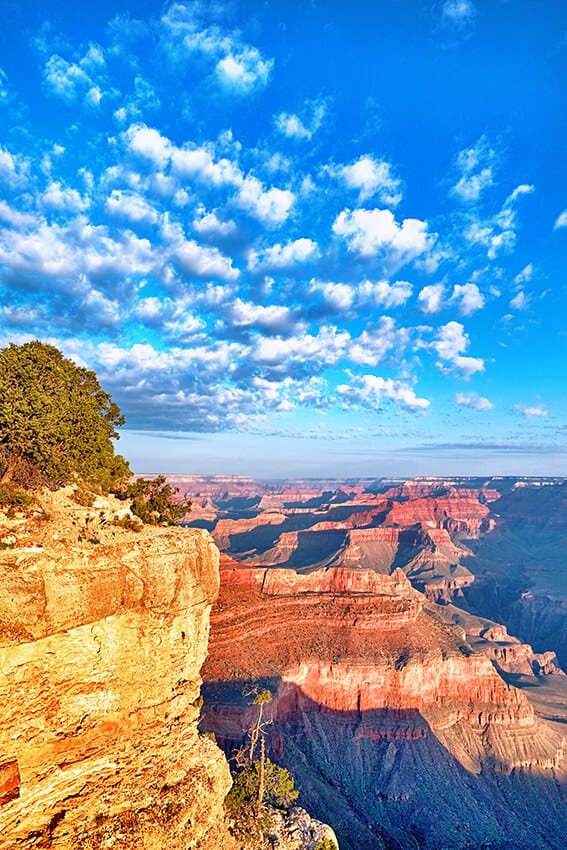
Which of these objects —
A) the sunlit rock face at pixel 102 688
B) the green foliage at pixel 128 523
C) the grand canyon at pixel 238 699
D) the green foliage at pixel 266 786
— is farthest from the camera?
the green foliage at pixel 266 786

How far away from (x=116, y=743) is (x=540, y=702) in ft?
260

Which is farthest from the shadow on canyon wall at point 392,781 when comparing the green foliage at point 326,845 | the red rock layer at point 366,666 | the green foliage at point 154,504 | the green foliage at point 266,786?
the green foliage at point 154,504

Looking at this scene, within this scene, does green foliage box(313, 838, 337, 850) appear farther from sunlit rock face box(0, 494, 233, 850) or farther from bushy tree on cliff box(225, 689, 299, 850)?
sunlit rock face box(0, 494, 233, 850)

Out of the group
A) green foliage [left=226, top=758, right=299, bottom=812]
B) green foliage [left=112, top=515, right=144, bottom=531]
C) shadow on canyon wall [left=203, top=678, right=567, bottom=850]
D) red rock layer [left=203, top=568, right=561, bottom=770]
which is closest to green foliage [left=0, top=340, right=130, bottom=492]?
green foliage [left=112, top=515, right=144, bottom=531]

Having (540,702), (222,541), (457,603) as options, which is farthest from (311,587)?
(222,541)

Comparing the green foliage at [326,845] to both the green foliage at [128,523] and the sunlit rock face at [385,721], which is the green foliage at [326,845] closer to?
the sunlit rock face at [385,721]

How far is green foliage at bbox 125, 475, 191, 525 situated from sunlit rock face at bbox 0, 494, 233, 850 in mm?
Answer: 1626

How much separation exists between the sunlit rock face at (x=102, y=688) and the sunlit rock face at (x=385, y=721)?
28.1 metres

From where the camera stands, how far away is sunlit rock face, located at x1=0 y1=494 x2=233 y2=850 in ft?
36.7

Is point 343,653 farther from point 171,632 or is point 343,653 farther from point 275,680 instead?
point 171,632

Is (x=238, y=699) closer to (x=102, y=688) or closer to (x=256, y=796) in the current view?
(x=256, y=796)

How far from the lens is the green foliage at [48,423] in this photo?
1504 centimetres

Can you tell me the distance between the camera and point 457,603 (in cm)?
13062

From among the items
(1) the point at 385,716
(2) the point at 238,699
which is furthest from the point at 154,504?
(1) the point at 385,716
